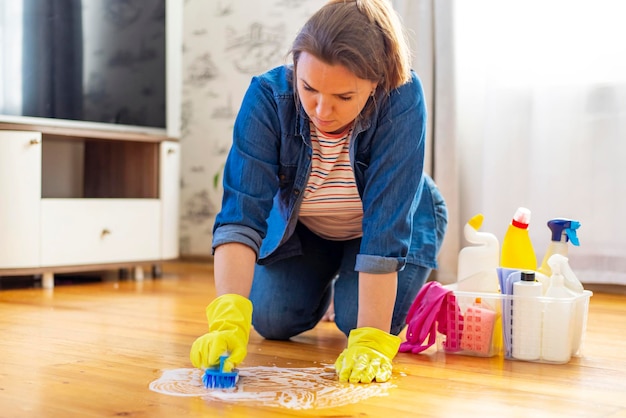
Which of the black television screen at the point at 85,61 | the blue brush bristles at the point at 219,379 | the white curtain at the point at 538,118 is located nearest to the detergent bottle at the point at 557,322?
the blue brush bristles at the point at 219,379

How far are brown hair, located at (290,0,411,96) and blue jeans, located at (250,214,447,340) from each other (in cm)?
47

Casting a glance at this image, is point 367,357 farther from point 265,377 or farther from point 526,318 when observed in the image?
point 526,318

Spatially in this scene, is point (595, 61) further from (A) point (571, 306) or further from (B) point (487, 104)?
(A) point (571, 306)

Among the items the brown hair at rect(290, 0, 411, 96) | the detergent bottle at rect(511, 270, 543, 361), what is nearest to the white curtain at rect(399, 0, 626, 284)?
the detergent bottle at rect(511, 270, 543, 361)

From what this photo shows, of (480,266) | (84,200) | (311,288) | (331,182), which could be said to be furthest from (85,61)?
(480,266)

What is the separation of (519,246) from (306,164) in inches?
17.2

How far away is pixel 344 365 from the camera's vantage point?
1188mm

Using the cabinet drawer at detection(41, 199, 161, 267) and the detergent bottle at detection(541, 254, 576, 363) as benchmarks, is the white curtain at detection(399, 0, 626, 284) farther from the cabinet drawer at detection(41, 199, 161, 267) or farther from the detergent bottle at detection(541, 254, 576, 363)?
the detergent bottle at detection(541, 254, 576, 363)

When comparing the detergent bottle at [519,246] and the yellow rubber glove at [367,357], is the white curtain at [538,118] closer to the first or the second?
the detergent bottle at [519,246]

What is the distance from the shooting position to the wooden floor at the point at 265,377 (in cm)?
104

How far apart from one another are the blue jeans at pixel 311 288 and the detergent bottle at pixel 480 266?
0.37ft

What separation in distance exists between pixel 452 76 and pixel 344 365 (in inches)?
64.3

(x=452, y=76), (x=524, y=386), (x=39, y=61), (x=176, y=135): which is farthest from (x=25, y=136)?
(x=524, y=386)

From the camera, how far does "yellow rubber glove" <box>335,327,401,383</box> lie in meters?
1.17
